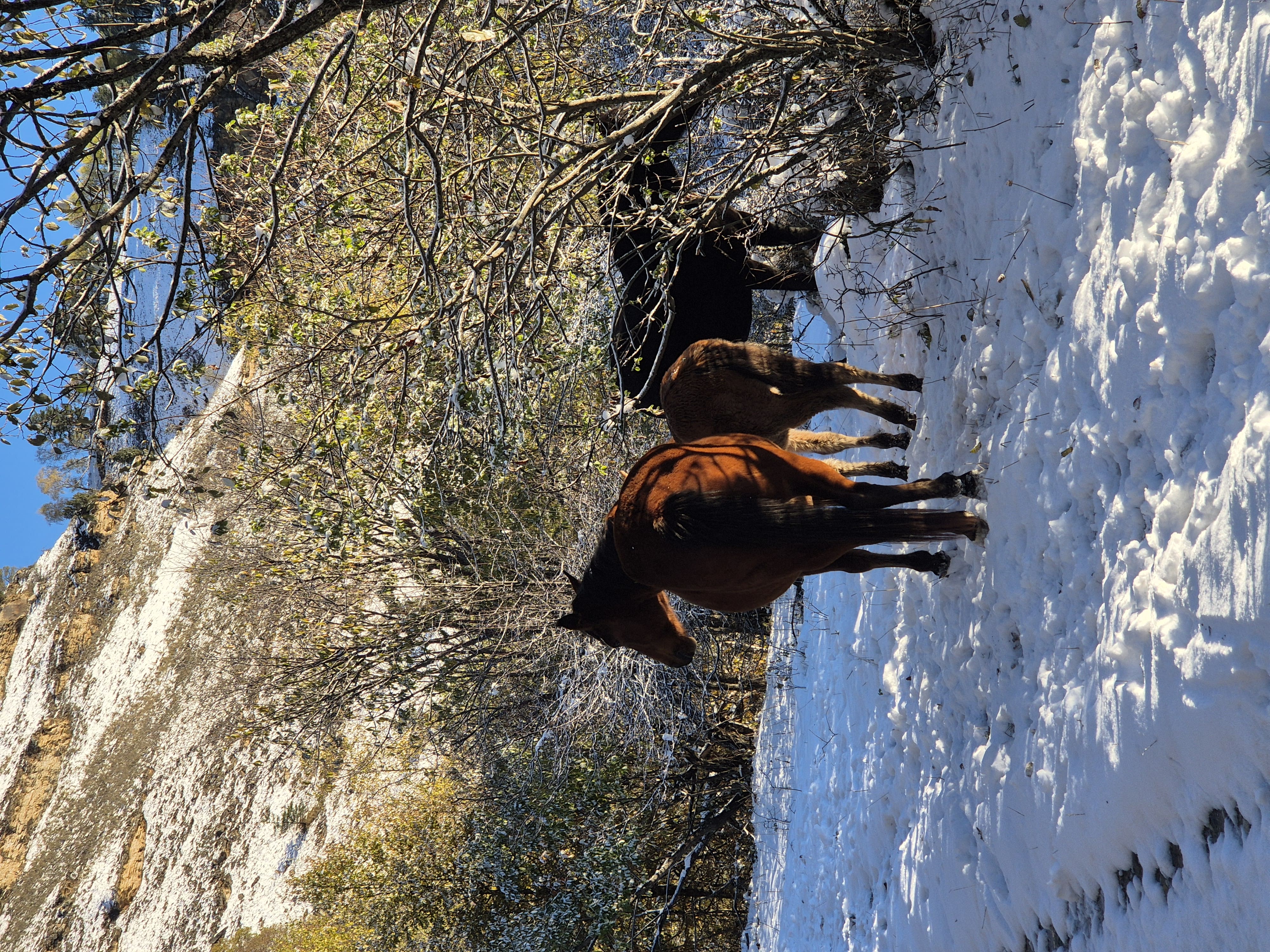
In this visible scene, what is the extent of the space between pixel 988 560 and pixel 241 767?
16410mm

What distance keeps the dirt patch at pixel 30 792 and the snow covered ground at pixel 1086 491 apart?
2145 cm

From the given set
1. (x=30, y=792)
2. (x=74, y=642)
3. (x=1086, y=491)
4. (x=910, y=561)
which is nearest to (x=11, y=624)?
(x=74, y=642)

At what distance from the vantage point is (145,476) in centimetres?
459

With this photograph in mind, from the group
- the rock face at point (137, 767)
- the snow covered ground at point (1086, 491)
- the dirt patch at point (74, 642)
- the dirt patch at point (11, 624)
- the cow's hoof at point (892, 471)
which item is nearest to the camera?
the snow covered ground at point (1086, 491)

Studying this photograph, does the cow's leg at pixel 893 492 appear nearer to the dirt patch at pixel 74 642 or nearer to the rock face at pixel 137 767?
the rock face at pixel 137 767

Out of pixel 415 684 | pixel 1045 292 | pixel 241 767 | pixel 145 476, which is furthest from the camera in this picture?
pixel 241 767

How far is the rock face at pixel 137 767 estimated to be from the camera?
14719 millimetres

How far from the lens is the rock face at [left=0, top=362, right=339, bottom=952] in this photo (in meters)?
14.7

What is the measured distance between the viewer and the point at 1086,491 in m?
2.77

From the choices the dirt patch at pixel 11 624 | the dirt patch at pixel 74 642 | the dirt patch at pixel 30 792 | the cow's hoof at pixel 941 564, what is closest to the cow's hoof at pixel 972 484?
the cow's hoof at pixel 941 564

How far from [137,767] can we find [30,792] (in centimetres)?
362

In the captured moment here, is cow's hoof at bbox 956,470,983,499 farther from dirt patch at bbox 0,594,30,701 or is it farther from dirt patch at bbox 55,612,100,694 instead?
dirt patch at bbox 0,594,30,701

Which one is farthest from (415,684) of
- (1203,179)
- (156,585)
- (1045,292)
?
(156,585)

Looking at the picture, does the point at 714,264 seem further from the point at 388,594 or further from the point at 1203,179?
the point at 388,594
